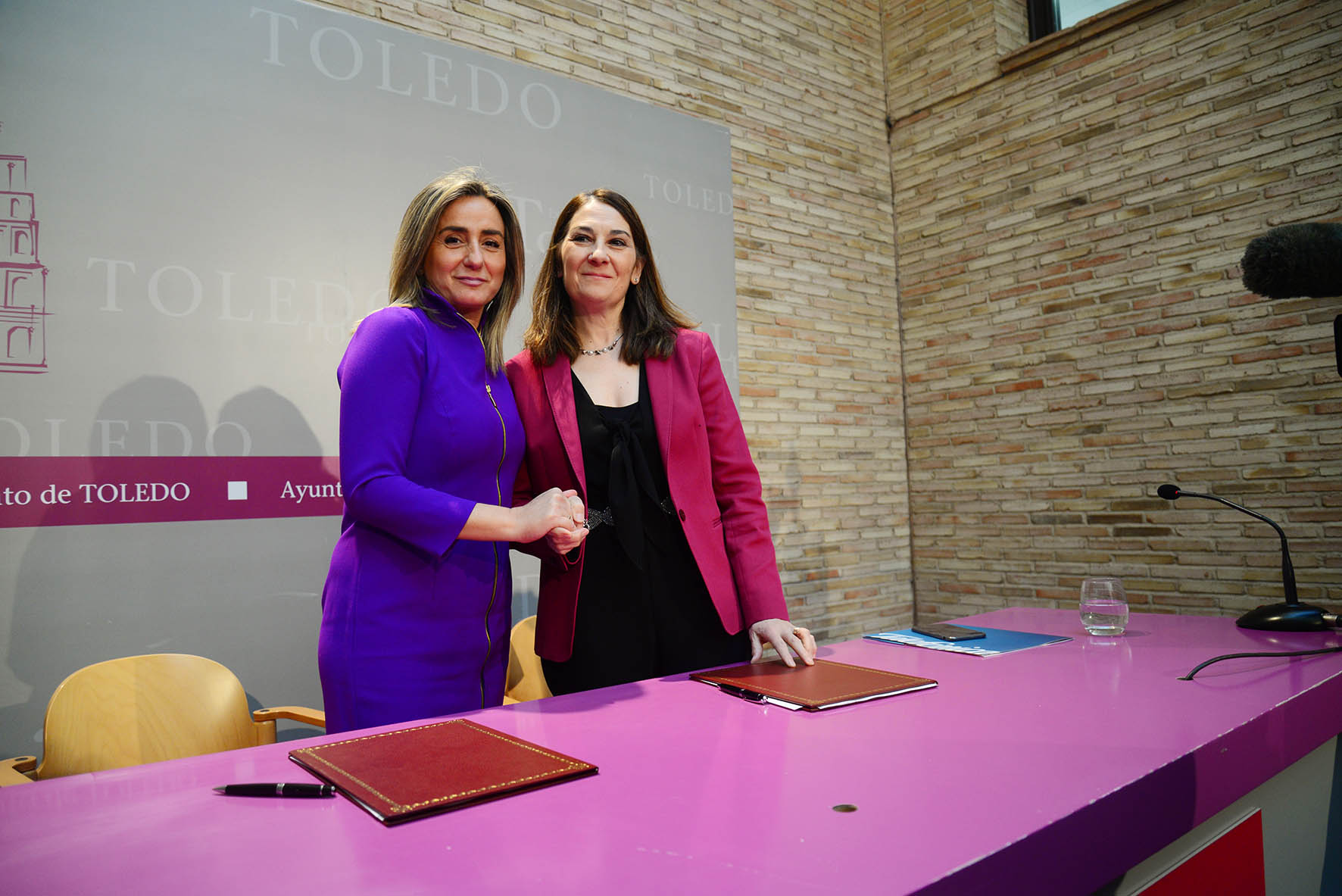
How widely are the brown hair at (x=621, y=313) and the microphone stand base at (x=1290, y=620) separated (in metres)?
1.62

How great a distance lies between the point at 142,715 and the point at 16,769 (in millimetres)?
308

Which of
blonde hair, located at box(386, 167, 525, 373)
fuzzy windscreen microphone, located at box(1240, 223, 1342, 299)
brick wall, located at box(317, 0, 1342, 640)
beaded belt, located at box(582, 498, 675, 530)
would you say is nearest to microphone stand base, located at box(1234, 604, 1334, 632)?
fuzzy windscreen microphone, located at box(1240, 223, 1342, 299)

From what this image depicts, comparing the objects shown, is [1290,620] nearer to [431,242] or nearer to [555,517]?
[555,517]

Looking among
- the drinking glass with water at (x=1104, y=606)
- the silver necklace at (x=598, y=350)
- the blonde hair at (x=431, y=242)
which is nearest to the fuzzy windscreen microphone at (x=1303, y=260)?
the drinking glass with water at (x=1104, y=606)

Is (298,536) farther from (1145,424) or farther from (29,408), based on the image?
(1145,424)

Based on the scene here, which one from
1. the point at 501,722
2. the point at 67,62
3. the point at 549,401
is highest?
the point at 67,62

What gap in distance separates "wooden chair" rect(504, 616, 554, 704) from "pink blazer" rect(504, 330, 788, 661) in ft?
4.22

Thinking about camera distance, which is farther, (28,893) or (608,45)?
(608,45)

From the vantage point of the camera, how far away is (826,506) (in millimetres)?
5039

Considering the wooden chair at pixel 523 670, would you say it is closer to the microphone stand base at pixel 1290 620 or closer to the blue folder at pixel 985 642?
the blue folder at pixel 985 642

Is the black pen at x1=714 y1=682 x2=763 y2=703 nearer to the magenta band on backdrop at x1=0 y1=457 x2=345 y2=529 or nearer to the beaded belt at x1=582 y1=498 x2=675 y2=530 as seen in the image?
the beaded belt at x1=582 y1=498 x2=675 y2=530

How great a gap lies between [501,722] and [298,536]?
2.12 m

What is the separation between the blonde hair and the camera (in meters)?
1.75

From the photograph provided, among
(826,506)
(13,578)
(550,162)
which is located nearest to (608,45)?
(550,162)
